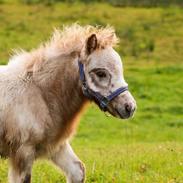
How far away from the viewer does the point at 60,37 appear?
849cm

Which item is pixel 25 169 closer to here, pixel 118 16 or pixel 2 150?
pixel 2 150

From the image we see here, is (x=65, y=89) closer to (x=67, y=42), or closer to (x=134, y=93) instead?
(x=67, y=42)

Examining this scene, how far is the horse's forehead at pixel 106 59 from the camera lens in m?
7.92

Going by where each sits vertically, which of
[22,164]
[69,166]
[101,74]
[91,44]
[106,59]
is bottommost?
[69,166]

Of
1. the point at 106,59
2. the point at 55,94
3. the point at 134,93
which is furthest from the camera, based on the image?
the point at 134,93

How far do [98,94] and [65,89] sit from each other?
1.68 feet

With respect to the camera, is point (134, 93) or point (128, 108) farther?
point (134, 93)

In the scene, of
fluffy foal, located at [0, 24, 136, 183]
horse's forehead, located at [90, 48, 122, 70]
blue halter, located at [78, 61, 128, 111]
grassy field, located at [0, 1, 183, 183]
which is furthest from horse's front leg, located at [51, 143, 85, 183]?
horse's forehead, located at [90, 48, 122, 70]

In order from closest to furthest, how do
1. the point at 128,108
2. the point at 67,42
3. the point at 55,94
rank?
the point at 128,108, the point at 55,94, the point at 67,42

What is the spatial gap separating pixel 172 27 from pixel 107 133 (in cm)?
1999

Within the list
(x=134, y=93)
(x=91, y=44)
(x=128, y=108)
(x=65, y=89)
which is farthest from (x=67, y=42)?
(x=134, y=93)

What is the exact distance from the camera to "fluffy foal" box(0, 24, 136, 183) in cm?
784

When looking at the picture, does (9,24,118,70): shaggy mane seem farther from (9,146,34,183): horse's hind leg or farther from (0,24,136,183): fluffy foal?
(9,146,34,183): horse's hind leg

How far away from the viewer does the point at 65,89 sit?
26.9 ft
